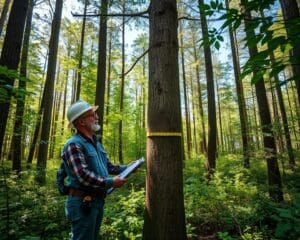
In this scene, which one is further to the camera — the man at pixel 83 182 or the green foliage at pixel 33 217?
the green foliage at pixel 33 217

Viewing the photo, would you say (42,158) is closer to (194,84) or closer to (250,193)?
(250,193)

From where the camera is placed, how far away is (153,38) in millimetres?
2760

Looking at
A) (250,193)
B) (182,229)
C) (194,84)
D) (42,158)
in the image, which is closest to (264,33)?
(182,229)

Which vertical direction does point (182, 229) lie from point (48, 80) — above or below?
below

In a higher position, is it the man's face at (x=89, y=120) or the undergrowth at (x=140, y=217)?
the man's face at (x=89, y=120)

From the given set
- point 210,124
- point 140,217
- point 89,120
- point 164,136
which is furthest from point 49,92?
point 164,136

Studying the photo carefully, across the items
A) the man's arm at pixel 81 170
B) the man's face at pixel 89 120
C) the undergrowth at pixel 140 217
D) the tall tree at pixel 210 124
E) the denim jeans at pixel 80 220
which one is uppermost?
the tall tree at pixel 210 124

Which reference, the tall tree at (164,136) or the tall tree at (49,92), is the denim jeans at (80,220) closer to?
the tall tree at (164,136)

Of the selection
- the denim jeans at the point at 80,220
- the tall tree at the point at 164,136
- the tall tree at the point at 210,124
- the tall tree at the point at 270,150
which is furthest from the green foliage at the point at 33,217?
the tall tree at the point at 210,124

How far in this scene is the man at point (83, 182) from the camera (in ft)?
7.20

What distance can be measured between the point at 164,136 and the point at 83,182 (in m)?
0.94

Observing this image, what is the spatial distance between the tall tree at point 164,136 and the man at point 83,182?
47 cm

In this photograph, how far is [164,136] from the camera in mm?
2545

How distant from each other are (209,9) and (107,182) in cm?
176
